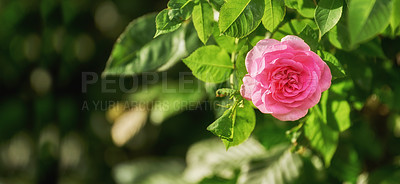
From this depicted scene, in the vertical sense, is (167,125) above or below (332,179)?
below

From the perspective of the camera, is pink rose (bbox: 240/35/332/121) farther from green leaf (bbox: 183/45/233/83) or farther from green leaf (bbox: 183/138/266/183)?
green leaf (bbox: 183/138/266/183)

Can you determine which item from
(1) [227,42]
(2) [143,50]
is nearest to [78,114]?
(2) [143,50]

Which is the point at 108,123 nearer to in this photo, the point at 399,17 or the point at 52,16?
the point at 52,16

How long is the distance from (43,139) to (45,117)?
4.6 inches

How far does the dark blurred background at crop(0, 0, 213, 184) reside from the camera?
1.94 m

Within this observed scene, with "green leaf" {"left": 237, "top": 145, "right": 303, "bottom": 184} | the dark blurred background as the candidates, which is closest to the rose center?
"green leaf" {"left": 237, "top": 145, "right": 303, "bottom": 184}

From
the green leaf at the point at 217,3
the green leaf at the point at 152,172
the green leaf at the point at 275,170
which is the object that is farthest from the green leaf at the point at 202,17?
the green leaf at the point at 152,172

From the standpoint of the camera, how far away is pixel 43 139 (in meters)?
2.00

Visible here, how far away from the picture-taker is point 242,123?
0.60 meters

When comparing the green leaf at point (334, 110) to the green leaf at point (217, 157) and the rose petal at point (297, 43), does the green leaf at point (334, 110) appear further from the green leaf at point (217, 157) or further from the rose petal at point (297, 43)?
the green leaf at point (217, 157)

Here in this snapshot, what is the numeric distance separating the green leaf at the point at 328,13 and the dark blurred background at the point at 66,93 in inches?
53.6

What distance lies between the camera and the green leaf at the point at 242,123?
59 cm

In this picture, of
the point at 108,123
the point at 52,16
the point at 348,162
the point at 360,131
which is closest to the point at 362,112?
the point at 360,131

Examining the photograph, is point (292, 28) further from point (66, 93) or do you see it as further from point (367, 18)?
point (66, 93)
